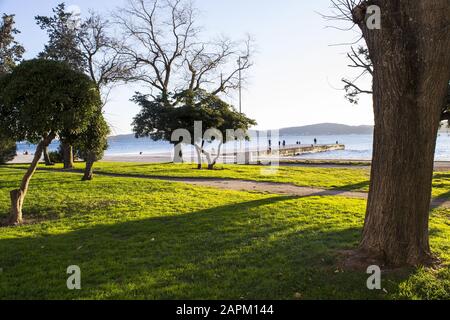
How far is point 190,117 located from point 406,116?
18162 millimetres

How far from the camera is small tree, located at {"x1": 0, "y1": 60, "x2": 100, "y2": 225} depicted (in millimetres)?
8391

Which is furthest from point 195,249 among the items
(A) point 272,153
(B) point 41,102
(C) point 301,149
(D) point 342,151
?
(D) point 342,151

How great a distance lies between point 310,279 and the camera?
4.80 metres

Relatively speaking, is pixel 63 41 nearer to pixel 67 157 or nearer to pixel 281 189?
pixel 67 157

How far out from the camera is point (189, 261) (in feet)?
18.7

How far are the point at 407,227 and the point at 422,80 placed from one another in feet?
6.30

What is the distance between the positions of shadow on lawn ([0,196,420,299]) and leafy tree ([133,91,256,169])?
557 inches

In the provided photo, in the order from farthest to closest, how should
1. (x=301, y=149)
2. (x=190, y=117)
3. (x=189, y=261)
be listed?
(x=301, y=149) < (x=190, y=117) < (x=189, y=261)

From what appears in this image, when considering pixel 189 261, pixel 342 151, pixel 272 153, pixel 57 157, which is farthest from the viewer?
pixel 342 151

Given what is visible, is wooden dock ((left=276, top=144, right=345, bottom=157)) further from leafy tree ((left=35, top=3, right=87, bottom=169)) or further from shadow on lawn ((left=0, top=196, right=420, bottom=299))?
shadow on lawn ((left=0, top=196, right=420, bottom=299))

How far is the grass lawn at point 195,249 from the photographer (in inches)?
179

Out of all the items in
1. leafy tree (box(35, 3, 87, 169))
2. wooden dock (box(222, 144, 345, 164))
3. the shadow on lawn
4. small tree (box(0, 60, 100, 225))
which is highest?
leafy tree (box(35, 3, 87, 169))

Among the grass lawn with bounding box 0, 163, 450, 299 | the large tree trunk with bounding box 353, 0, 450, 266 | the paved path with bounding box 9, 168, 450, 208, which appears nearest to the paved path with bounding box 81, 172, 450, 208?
the paved path with bounding box 9, 168, 450, 208
